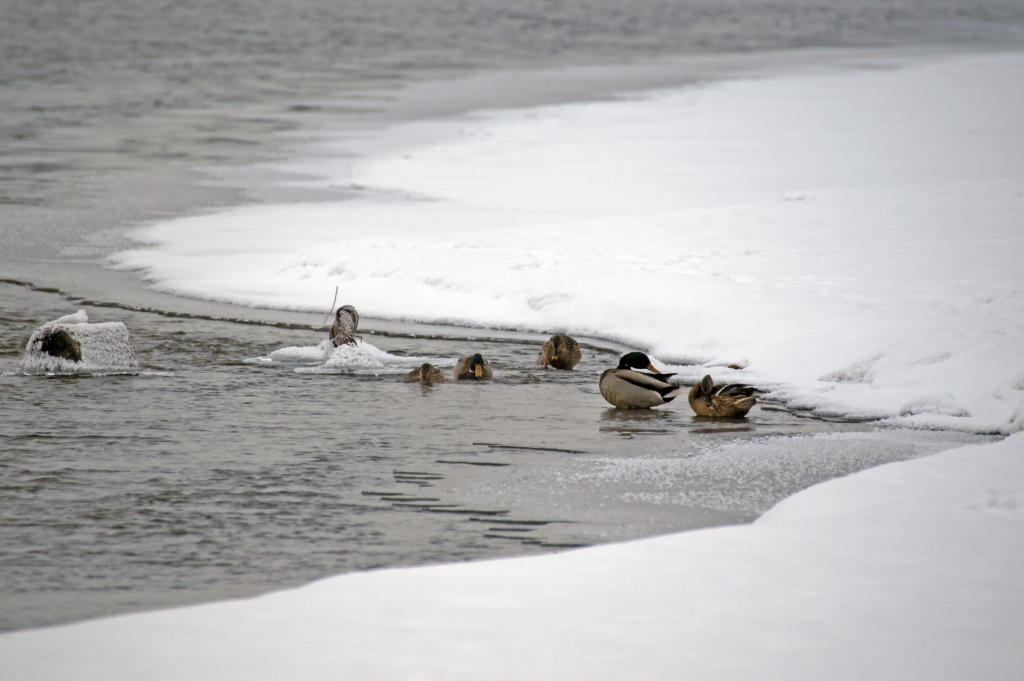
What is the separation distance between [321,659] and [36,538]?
1.60 meters

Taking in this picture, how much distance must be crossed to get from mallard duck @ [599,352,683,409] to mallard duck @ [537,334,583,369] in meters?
0.95

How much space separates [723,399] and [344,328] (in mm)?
2599

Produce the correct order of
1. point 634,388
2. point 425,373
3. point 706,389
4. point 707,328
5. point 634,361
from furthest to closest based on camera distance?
point 707,328
point 425,373
point 634,361
point 634,388
point 706,389

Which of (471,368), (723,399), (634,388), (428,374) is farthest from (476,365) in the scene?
(723,399)

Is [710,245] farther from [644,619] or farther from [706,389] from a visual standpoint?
[644,619]

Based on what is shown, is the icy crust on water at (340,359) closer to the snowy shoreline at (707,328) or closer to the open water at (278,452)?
the open water at (278,452)

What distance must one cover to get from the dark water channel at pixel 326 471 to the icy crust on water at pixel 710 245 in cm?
100

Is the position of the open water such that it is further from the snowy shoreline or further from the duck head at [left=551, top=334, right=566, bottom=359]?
the snowy shoreline

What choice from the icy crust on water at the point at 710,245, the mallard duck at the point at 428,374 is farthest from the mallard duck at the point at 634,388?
the mallard duck at the point at 428,374

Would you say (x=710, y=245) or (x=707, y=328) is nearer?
(x=707, y=328)

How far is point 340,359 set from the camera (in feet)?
25.2

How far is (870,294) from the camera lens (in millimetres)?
9094

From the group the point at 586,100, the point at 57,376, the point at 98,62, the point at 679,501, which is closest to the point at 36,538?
the point at 679,501

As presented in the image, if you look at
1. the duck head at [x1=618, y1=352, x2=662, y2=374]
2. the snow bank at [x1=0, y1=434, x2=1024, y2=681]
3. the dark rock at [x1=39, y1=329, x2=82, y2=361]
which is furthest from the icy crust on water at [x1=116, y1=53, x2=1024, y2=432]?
the dark rock at [x1=39, y1=329, x2=82, y2=361]
